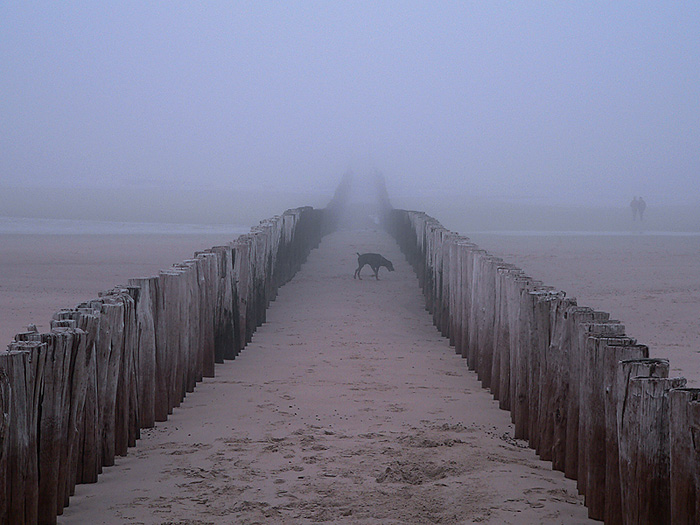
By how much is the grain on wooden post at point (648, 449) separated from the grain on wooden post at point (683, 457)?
0.50 ft

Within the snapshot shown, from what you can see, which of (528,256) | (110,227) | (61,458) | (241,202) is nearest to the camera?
(61,458)

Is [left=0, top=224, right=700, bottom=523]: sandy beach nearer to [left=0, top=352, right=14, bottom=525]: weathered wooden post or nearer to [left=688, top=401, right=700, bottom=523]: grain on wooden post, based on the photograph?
[left=0, top=352, right=14, bottom=525]: weathered wooden post

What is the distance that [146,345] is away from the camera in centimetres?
664

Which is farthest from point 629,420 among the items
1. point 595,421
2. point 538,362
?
point 538,362

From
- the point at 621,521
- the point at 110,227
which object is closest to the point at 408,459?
the point at 621,521

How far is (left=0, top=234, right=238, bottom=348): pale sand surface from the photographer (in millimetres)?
13164

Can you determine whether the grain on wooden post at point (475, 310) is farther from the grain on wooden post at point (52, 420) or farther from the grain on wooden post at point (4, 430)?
the grain on wooden post at point (4, 430)

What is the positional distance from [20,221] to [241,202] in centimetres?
2658

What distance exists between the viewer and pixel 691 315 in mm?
13297

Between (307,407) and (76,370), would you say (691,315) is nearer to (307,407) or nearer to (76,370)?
(307,407)

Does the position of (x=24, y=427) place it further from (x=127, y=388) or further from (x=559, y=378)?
(x=559, y=378)

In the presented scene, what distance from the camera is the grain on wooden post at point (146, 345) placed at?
655 cm

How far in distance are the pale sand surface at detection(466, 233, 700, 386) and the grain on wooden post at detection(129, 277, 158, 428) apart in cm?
484

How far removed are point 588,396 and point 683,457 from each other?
1289 mm
